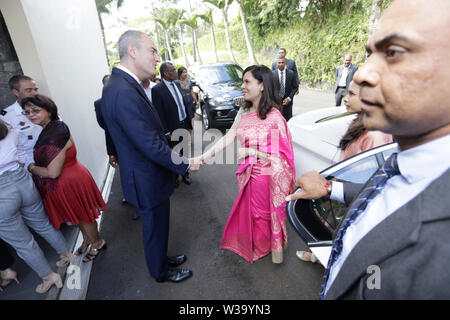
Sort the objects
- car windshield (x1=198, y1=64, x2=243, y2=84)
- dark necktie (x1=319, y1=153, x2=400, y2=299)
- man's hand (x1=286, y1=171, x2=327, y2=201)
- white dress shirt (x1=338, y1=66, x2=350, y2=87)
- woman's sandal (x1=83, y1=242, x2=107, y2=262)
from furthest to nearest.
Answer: car windshield (x1=198, y1=64, x2=243, y2=84) < white dress shirt (x1=338, y1=66, x2=350, y2=87) < woman's sandal (x1=83, y1=242, x2=107, y2=262) < man's hand (x1=286, y1=171, x2=327, y2=201) < dark necktie (x1=319, y1=153, x2=400, y2=299)

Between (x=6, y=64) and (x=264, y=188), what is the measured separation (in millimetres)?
3313

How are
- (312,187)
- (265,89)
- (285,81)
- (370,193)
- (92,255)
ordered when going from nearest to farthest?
(370,193)
(312,187)
(265,89)
(92,255)
(285,81)

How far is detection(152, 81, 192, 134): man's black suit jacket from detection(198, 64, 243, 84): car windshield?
362cm

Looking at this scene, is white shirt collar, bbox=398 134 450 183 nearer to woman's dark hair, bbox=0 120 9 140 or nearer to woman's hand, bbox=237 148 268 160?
woman's hand, bbox=237 148 268 160

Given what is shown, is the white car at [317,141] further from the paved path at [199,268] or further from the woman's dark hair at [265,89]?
the paved path at [199,268]

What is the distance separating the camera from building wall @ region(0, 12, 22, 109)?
8.43ft

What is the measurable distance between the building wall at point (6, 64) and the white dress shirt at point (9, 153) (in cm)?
142

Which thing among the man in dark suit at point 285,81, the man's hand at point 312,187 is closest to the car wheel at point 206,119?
the man in dark suit at point 285,81

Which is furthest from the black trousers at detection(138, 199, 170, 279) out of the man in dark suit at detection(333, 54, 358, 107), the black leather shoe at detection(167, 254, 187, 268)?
the man in dark suit at detection(333, 54, 358, 107)

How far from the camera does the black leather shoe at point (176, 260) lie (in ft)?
7.62

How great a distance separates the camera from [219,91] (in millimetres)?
6500

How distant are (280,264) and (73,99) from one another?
3.77 m

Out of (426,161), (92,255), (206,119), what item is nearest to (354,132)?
(426,161)

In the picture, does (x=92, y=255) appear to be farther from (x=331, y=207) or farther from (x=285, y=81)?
(x=285, y=81)
